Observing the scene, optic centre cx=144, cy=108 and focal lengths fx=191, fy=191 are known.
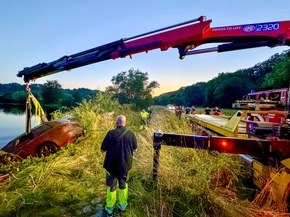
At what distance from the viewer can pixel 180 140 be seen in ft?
12.2

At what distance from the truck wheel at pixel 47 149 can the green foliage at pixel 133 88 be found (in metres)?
30.3

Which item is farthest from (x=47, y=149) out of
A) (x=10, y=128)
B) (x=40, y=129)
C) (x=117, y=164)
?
(x=10, y=128)

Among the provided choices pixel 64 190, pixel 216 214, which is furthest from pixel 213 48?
pixel 64 190

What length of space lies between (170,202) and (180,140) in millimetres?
1126

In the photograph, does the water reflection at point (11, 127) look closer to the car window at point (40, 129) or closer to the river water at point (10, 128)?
the river water at point (10, 128)

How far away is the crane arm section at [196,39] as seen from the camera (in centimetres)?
355

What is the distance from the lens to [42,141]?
5922mm

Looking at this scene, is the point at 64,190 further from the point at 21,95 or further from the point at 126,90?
the point at 21,95

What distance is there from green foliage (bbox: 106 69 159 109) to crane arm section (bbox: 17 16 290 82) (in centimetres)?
3201

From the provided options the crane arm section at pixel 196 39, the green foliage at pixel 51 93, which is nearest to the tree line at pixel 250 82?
the crane arm section at pixel 196 39

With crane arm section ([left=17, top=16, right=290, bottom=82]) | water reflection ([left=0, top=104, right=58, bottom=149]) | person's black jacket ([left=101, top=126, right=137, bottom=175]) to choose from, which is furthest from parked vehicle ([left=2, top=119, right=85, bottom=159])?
person's black jacket ([left=101, top=126, right=137, bottom=175])

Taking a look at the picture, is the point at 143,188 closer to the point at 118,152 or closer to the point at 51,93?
the point at 118,152

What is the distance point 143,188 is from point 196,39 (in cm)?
317

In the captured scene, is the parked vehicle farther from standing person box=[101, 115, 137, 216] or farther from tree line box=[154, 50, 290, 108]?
tree line box=[154, 50, 290, 108]
